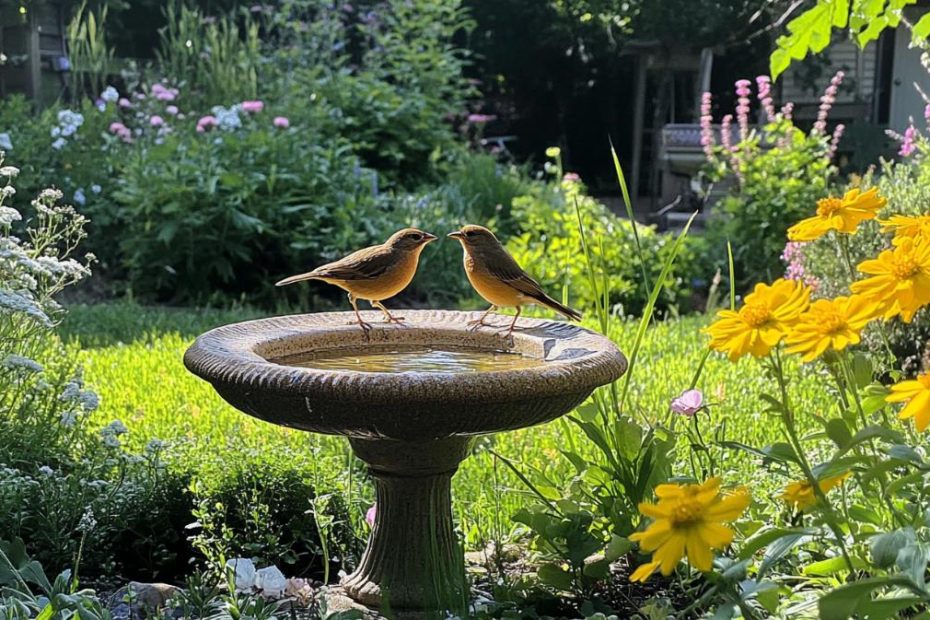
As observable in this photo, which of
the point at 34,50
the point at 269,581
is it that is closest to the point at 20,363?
the point at 269,581

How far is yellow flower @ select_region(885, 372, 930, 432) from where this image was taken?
1338 mm

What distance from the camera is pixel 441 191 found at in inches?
350

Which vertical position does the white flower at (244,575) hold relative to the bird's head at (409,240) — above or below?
below

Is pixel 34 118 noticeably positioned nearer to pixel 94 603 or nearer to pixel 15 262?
pixel 15 262

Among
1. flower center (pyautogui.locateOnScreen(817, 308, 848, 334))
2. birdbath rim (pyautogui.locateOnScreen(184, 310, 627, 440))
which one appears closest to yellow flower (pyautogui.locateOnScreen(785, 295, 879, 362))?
flower center (pyautogui.locateOnScreen(817, 308, 848, 334))

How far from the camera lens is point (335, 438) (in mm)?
4059

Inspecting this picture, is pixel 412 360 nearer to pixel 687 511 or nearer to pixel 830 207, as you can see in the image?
pixel 830 207

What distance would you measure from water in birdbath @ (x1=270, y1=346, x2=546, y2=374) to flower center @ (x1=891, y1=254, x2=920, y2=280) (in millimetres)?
1077

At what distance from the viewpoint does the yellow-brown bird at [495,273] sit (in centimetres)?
261

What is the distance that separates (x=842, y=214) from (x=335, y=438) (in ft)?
8.35

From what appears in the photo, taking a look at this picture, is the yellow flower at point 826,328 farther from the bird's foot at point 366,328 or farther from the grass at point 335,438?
the bird's foot at point 366,328

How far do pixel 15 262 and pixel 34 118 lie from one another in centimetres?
589

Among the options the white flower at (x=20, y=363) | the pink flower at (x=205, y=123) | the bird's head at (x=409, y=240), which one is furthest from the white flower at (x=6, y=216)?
the pink flower at (x=205, y=123)

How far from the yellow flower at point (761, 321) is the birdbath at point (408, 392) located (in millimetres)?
683
